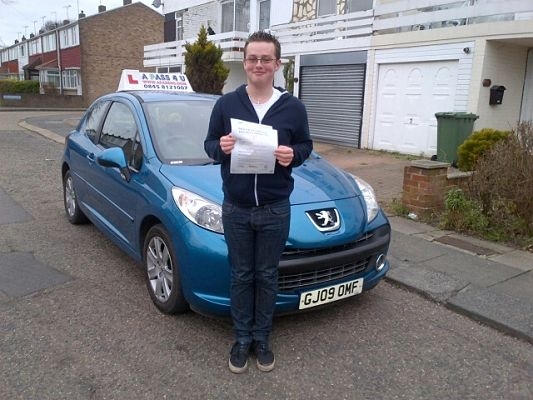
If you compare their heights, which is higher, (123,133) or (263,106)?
(263,106)

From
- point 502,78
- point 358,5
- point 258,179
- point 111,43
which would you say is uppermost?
point 111,43

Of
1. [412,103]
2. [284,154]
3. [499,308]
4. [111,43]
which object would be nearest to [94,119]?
[284,154]

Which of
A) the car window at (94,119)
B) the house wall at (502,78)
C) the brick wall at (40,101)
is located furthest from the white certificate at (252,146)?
the brick wall at (40,101)

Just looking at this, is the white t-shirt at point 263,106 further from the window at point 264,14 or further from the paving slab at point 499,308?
the window at point 264,14

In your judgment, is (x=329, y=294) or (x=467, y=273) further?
(x=467, y=273)

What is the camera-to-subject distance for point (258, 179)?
2.59 m

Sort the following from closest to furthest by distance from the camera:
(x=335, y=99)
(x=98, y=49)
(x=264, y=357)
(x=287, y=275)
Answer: (x=264, y=357)
(x=287, y=275)
(x=335, y=99)
(x=98, y=49)

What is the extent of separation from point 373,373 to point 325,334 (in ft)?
1.64

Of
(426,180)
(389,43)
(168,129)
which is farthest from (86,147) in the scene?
(389,43)

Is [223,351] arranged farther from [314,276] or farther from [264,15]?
[264,15]

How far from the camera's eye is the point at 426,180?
5.95 metres

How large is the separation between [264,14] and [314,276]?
54.7 ft

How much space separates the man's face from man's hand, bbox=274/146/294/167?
0.37 meters

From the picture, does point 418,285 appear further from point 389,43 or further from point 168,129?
point 389,43
